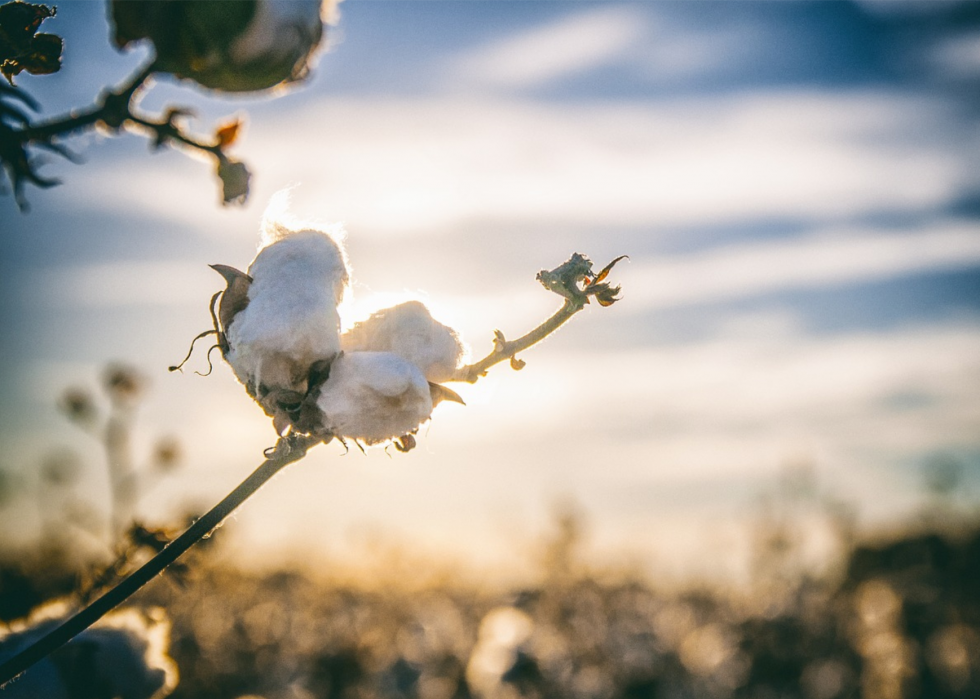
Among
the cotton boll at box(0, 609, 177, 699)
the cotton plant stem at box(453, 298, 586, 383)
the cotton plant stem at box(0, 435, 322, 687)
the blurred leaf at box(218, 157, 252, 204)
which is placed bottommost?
the cotton boll at box(0, 609, 177, 699)

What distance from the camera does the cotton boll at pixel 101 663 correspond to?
201cm

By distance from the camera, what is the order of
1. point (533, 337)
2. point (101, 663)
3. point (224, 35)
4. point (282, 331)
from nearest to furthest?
point (224, 35) < point (282, 331) < point (533, 337) < point (101, 663)

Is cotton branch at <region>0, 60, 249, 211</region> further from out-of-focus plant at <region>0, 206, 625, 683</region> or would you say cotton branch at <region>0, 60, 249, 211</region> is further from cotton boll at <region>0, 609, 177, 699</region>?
cotton boll at <region>0, 609, 177, 699</region>

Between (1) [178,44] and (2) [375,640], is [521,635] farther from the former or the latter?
(1) [178,44]

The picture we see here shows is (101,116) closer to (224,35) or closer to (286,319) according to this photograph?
(224,35)

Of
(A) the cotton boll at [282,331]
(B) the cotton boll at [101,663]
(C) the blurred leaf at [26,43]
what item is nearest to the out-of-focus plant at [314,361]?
(A) the cotton boll at [282,331]

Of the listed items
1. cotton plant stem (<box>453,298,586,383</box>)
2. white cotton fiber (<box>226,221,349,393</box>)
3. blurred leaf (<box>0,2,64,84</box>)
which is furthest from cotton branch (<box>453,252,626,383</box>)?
blurred leaf (<box>0,2,64,84</box>)

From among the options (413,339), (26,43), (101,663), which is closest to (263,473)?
(413,339)

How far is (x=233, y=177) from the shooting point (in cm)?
124

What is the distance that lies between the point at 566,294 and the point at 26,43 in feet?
3.54

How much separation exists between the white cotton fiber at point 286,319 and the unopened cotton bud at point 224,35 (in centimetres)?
38

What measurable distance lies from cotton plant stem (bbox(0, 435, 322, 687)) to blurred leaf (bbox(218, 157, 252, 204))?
451 millimetres

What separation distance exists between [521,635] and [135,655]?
597 cm

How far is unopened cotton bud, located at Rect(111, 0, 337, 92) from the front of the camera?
1.12 meters
